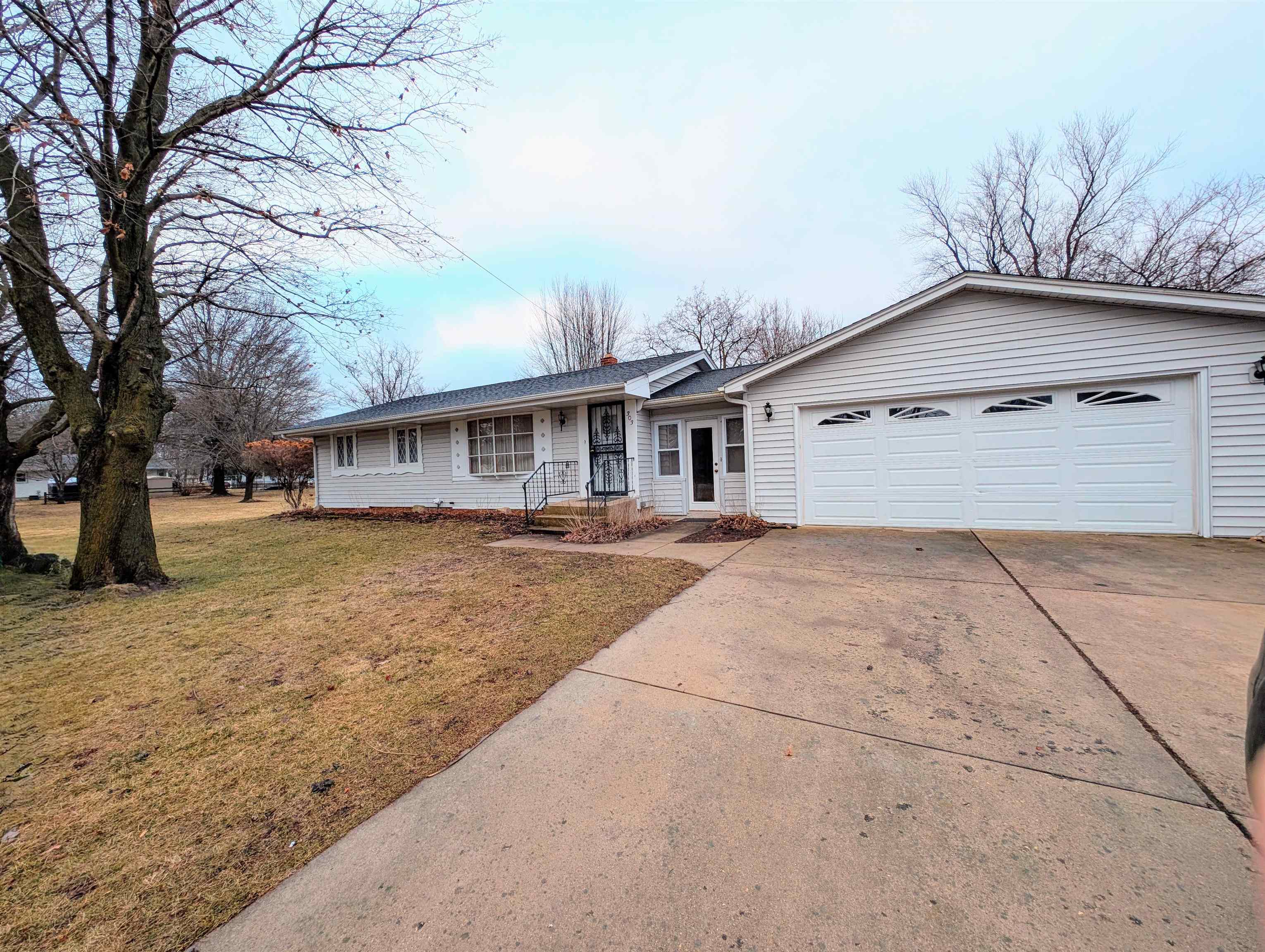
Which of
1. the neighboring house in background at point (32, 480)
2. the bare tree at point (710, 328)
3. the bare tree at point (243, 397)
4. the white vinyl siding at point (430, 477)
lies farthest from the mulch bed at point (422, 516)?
the neighboring house in background at point (32, 480)

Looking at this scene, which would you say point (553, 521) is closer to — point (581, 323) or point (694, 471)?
point (694, 471)

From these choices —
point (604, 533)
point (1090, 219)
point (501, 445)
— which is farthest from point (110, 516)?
point (1090, 219)

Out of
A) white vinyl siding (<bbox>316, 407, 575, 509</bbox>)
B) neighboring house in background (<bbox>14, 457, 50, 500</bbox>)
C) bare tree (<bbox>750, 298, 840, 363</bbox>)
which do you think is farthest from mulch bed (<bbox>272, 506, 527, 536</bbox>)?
neighboring house in background (<bbox>14, 457, 50, 500</bbox>)

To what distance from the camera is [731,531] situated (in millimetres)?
8531

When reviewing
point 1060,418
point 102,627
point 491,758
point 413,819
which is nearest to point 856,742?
point 491,758

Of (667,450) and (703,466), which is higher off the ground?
(667,450)

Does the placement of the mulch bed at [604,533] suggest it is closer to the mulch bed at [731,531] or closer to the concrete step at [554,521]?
the concrete step at [554,521]

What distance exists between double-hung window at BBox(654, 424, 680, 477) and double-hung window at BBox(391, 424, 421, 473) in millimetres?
6738

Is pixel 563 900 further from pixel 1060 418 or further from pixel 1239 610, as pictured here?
pixel 1060 418

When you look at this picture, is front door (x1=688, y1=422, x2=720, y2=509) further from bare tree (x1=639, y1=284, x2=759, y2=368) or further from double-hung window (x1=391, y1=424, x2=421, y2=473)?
bare tree (x1=639, y1=284, x2=759, y2=368)

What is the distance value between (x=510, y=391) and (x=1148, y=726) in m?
12.5

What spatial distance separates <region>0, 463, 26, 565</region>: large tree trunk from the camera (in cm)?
696

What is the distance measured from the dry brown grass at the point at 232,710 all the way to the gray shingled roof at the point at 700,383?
5179 mm

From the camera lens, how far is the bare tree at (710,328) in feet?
77.8
